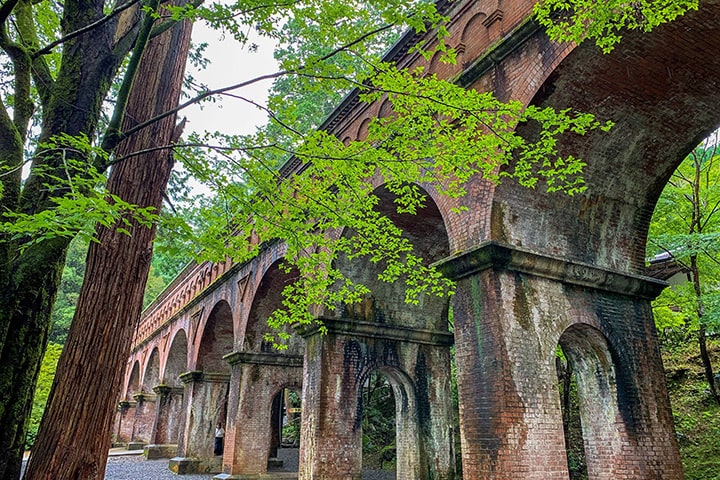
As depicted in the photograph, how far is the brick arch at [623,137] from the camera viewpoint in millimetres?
6223

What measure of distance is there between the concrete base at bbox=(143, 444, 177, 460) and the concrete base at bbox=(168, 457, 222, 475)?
16.3 ft

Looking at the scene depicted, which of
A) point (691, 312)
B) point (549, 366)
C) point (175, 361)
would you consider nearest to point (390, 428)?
point (175, 361)

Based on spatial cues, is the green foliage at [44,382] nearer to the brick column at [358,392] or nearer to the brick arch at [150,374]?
the brick arch at [150,374]

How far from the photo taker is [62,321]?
3328 cm

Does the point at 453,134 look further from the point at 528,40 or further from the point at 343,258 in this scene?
the point at 343,258

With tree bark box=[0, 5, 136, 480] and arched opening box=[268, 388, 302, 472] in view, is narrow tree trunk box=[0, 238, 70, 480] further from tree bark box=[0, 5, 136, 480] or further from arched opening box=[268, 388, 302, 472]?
arched opening box=[268, 388, 302, 472]

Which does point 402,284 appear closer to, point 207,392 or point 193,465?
point 207,392

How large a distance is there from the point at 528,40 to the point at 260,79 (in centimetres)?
440

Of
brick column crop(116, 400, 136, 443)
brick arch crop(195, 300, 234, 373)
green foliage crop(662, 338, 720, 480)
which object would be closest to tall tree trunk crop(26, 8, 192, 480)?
green foliage crop(662, 338, 720, 480)

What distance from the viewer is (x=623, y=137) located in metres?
7.33

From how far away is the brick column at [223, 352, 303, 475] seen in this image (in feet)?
45.5

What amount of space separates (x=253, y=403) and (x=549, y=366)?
9.94 metres

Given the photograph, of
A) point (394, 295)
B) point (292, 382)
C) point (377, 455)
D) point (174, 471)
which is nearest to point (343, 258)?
point (394, 295)

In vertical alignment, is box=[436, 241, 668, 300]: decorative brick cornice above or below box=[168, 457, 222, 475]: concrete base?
above
